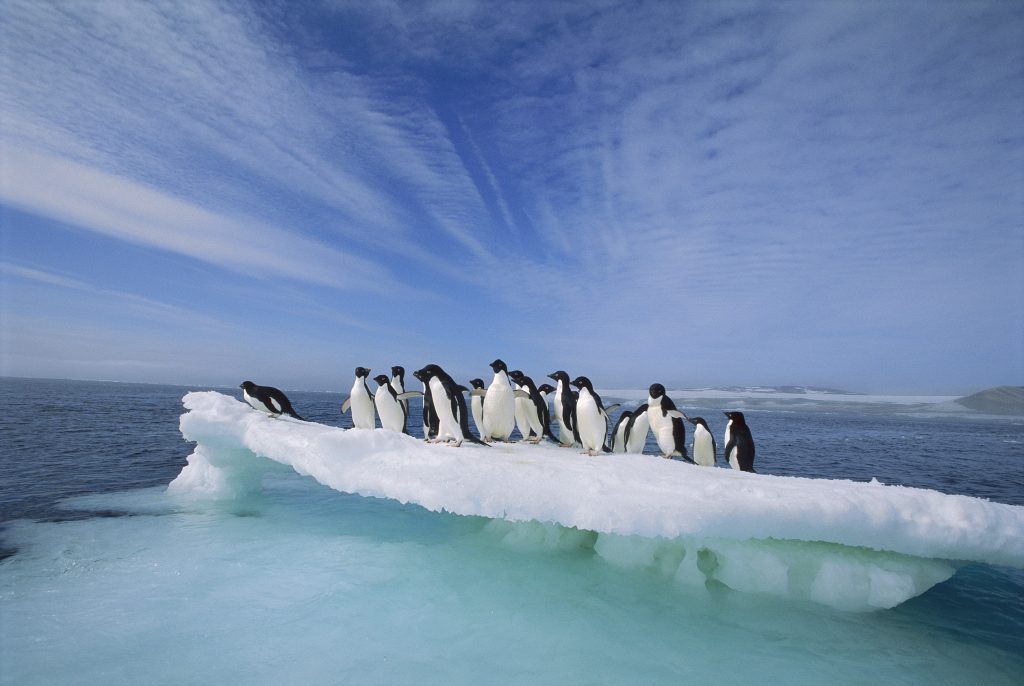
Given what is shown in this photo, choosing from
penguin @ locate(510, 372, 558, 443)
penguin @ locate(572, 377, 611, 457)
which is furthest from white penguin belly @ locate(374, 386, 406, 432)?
penguin @ locate(572, 377, 611, 457)

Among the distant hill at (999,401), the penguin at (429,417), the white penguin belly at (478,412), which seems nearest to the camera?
the penguin at (429,417)

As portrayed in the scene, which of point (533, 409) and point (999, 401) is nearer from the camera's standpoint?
point (533, 409)

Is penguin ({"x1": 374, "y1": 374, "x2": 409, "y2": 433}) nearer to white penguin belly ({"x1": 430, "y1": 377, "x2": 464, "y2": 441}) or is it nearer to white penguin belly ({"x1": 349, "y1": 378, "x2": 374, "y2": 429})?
white penguin belly ({"x1": 349, "y1": 378, "x2": 374, "y2": 429})

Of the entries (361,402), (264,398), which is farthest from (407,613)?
(264,398)

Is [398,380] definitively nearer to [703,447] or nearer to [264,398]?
[264,398]

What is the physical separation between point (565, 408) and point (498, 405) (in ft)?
3.91

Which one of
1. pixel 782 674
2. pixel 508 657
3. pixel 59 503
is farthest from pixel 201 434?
pixel 782 674

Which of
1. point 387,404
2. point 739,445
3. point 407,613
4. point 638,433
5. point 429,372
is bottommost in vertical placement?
point 407,613

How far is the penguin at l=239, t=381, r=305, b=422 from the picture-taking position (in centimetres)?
830

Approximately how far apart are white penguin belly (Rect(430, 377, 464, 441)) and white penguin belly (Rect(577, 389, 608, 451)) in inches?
68.8

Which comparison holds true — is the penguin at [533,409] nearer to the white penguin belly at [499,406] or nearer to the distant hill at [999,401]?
the white penguin belly at [499,406]

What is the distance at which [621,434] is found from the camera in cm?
813

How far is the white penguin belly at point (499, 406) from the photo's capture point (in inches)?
278

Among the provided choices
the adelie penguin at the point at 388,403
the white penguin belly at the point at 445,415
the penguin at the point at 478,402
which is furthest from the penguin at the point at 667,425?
the adelie penguin at the point at 388,403
